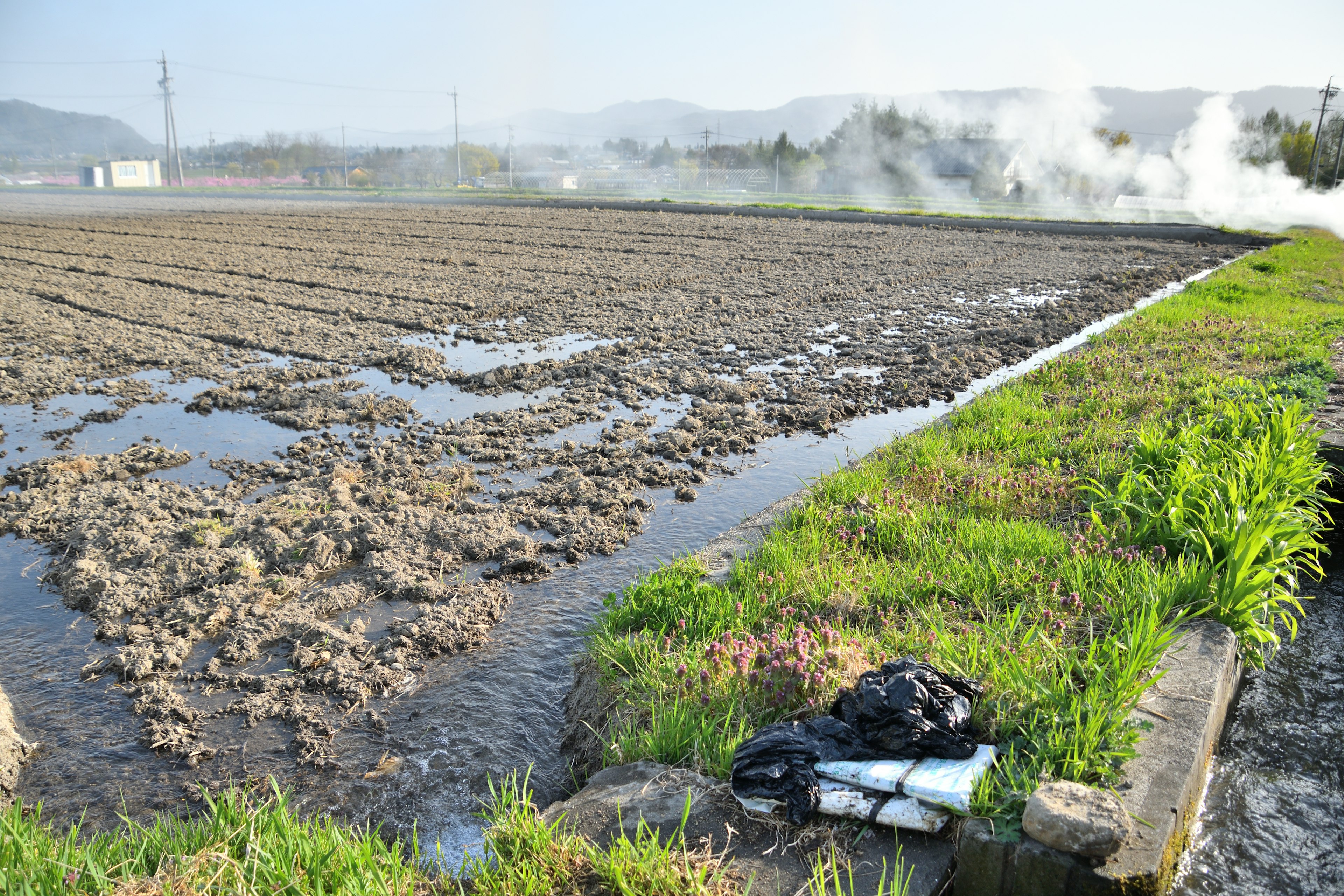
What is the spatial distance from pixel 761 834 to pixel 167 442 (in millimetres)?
5771

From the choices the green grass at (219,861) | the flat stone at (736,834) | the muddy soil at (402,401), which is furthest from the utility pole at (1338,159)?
the green grass at (219,861)

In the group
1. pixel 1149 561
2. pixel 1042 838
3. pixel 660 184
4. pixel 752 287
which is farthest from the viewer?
pixel 660 184

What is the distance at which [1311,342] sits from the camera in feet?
27.8

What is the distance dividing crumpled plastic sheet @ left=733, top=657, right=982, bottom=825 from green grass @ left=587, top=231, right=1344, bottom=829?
13cm

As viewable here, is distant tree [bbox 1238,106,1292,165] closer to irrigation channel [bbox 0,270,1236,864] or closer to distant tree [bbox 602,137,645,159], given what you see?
irrigation channel [bbox 0,270,1236,864]

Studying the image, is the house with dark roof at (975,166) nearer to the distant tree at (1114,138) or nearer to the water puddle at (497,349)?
the distant tree at (1114,138)

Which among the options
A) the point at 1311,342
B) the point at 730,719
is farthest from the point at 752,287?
the point at 730,719

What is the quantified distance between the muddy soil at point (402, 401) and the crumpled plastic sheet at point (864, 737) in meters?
1.64

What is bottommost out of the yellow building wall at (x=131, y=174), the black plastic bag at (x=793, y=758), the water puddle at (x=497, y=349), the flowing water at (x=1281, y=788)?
the flowing water at (x=1281, y=788)

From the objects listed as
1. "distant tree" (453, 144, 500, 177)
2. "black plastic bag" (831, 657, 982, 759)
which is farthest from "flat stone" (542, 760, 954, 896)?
"distant tree" (453, 144, 500, 177)

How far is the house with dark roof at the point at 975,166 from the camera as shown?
5722 centimetres

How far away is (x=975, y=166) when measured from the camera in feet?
201

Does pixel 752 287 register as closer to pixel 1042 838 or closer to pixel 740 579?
pixel 740 579

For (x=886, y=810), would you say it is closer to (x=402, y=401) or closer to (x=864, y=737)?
(x=864, y=737)
